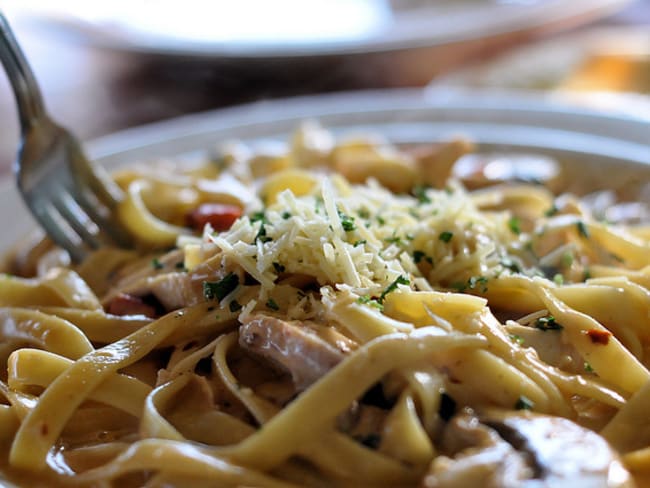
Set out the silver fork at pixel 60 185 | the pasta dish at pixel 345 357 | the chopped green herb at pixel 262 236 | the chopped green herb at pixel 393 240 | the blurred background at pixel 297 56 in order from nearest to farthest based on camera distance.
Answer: the pasta dish at pixel 345 357, the chopped green herb at pixel 262 236, the chopped green herb at pixel 393 240, the silver fork at pixel 60 185, the blurred background at pixel 297 56

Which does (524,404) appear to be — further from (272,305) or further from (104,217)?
(104,217)

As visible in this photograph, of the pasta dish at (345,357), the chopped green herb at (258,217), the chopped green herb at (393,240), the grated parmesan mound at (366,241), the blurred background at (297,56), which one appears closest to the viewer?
the pasta dish at (345,357)

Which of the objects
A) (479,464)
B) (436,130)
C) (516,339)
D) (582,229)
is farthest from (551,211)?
(479,464)

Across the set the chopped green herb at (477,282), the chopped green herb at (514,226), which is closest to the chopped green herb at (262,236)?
the chopped green herb at (477,282)

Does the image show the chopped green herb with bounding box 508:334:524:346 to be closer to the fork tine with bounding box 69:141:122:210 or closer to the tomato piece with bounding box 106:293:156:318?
the tomato piece with bounding box 106:293:156:318

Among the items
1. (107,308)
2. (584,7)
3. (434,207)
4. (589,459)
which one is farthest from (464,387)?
(584,7)

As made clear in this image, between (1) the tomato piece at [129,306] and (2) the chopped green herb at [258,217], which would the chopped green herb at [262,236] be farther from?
(1) the tomato piece at [129,306]
